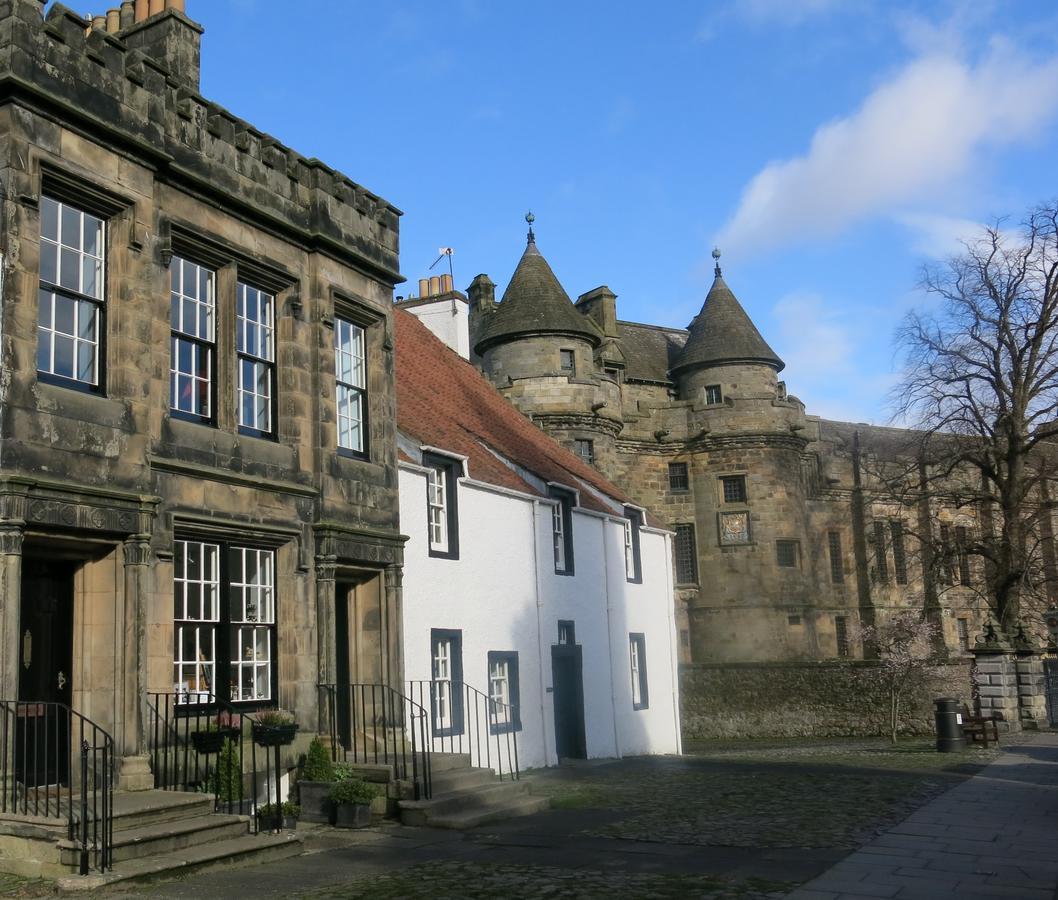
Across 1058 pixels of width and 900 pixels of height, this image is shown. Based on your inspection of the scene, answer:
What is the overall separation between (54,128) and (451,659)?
11.0 meters

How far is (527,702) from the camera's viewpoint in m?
21.6

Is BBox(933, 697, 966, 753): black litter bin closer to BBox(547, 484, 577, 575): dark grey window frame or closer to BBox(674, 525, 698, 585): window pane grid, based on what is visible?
BBox(547, 484, 577, 575): dark grey window frame

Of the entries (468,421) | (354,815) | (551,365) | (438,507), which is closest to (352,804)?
(354,815)

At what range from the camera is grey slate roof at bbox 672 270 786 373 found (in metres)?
46.3

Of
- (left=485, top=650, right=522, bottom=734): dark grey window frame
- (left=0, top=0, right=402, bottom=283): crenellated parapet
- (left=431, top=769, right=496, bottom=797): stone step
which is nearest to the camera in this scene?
(left=0, top=0, right=402, bottom=283): crenellated parapet

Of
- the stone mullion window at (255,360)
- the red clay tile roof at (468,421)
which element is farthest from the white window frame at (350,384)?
the red clay tile roof at (468,421)

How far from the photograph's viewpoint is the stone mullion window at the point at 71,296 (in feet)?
36.7

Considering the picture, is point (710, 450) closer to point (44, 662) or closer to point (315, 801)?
point (315, 801)

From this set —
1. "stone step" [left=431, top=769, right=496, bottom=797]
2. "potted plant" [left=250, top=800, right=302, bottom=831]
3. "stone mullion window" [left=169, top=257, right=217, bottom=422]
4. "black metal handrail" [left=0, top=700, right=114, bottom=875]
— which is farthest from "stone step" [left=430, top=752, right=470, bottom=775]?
"stone mullion window" [left=169, top=257, right=217, bottom=422]

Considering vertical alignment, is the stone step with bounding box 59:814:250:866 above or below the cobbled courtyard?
above

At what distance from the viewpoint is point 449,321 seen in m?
31.6

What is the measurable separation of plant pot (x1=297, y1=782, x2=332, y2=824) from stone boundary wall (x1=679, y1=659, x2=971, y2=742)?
25558 millimetres

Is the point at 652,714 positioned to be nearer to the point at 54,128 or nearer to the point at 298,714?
the point at 298,714

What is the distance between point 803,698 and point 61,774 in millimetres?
29292
